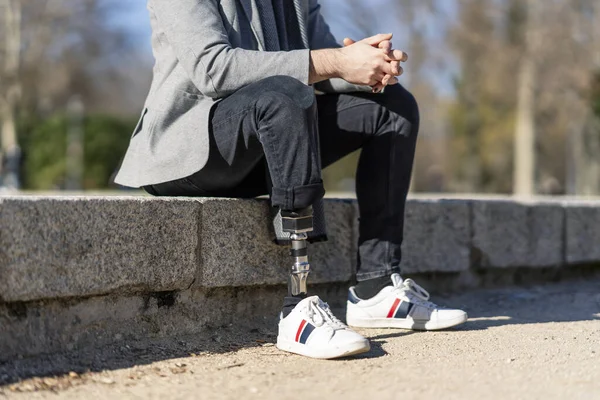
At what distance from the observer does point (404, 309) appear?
2785 millimetres

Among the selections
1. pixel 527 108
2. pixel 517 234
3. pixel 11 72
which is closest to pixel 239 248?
pixel 517 234

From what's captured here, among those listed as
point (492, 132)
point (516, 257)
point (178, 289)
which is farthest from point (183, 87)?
point (492, 132)

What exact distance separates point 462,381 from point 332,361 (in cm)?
41

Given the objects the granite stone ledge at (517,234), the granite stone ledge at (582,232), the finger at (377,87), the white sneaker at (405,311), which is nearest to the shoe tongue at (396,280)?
the white sneaker at (405,311)

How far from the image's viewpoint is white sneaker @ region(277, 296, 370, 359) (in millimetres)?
2283

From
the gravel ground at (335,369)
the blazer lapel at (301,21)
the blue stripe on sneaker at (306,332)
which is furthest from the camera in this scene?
the blazer lapel at (301,21)

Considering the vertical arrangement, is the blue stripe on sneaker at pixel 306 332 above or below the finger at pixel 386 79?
below

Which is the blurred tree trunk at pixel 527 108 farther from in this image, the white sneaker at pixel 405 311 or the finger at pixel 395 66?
the finger at pixel 395 66

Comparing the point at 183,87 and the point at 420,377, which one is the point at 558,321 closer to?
the point at 420,377

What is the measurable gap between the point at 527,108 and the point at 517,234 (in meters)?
13.0

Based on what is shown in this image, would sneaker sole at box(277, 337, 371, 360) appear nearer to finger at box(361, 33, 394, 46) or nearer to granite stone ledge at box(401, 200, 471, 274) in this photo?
finger at box(361, 33, 394, 46)

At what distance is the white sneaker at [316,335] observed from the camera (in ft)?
7.49

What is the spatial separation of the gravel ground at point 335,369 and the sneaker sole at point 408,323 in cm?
3

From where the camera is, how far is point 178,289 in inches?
105
